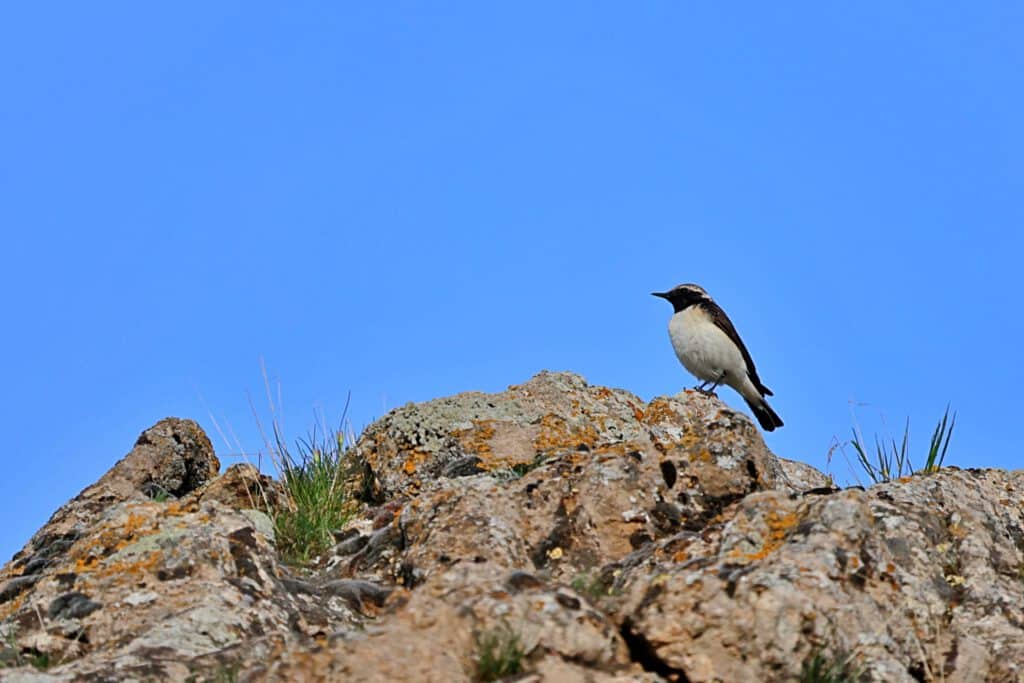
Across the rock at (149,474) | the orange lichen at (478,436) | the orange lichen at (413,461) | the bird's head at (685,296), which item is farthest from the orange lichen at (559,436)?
the bird's head at (685,296)

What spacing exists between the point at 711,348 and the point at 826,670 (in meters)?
9.77

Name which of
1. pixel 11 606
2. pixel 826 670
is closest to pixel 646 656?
pixel 826 670

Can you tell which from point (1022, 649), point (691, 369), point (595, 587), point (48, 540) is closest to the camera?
point (595, 587)

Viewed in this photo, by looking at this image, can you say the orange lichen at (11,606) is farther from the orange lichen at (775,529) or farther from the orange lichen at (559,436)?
the orange lichen at (559,436)

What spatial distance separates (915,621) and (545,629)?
2.13m

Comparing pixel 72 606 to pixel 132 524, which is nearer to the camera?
pixel 72 606

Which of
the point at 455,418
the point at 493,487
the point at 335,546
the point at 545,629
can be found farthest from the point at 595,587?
the point at 455,418

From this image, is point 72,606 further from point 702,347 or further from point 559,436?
point 702,347

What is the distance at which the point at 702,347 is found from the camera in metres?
14.8

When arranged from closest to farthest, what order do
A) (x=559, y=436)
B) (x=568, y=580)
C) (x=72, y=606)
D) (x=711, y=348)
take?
1. (x=72, y=606)
2. (x=568, y=580)
3. (x=559, y=436)
4. (x=711, y=348)

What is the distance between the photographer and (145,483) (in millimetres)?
11500

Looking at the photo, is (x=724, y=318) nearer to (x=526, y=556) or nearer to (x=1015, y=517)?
(x=1015, y=517)

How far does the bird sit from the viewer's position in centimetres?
1481

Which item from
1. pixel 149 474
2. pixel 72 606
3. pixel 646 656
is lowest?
pixel 646 656
